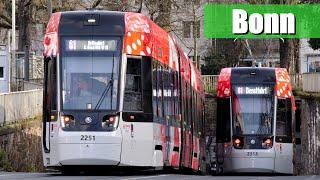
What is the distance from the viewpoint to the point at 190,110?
2995cm

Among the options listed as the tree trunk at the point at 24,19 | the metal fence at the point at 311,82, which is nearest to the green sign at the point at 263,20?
the metal fence at the point at 311,82

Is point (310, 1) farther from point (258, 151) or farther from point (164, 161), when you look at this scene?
point (164, 161)

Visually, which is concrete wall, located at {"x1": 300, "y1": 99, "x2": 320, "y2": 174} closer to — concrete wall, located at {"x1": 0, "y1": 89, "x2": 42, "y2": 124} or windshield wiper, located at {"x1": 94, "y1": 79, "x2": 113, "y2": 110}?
concrete wall, located at {"x1": 0, "y1": 89, "x2": 42, "y2": 124}

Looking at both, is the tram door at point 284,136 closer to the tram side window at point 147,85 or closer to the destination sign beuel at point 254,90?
the destination sign beuel at point 254,90

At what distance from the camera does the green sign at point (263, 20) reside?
4388 centimetres

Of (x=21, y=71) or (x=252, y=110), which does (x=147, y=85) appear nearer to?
(x=252, y=110)

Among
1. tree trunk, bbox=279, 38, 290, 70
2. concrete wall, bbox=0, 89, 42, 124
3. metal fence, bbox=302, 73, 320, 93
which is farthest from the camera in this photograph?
tree trunk, bbox=279, 38, 290, 70

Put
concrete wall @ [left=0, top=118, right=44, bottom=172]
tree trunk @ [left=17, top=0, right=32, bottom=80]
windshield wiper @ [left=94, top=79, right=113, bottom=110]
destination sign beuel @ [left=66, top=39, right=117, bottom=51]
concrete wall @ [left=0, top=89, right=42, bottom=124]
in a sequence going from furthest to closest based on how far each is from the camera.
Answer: tree trunk @ [left=17, top=0, right=32, bottom=80], concrete wall @ [left=0, top=89, right=42, bottom=124], concrete wall @ [left=0, top=118, right=44, bottom=172], destination sign beuel @ [left=66, top=39, right=117, bottom=51], windshield wiper @ [left=94, top=79, right=113, bottom=110]

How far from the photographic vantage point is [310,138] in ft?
147

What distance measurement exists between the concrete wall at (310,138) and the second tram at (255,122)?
462 inches

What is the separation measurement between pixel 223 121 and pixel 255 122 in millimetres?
1273

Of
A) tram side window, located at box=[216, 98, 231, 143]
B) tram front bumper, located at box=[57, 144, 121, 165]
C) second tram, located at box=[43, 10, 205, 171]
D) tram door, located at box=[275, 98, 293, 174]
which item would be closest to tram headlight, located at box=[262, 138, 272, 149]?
tram door, located at box=[275, 98, 293, 174]

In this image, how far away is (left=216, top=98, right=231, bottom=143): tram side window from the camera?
104 feet

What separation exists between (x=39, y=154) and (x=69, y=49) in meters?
10.9
